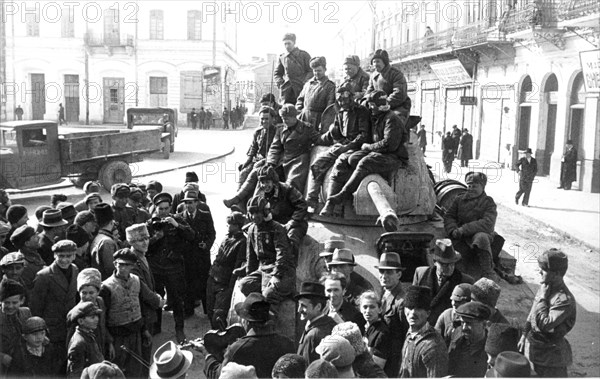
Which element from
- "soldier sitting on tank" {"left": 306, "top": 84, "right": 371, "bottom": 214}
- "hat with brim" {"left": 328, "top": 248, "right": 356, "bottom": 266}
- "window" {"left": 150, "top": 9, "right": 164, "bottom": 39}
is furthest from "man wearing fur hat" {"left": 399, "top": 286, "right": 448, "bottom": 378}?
"window" {"left": 150, "top": 9, "right": 164, "bottom": 39}

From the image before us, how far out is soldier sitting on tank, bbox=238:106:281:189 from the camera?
9961mm

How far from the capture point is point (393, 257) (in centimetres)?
614

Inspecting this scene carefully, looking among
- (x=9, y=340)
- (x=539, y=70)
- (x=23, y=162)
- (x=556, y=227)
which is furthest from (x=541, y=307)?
(x=539, y=70)

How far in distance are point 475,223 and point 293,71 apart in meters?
4.61

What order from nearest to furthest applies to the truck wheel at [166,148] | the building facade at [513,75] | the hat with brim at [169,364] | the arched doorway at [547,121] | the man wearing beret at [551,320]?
the hat with brim at [169,364]
the man wearing beret at [551,320]
the building facade at [513,75]
the arched doorway at [547,121]
the truck wheel at [166,148]

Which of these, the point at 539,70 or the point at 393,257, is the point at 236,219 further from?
the point at 539,70

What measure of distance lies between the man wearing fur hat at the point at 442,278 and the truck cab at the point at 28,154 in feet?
47.1

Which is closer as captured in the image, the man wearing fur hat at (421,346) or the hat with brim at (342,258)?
the man wearing fur hat at (421,346)

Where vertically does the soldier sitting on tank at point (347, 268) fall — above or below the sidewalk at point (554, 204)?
above

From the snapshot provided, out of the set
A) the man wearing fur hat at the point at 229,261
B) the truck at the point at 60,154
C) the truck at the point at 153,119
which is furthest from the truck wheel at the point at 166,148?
the man wearing fur hat at the point at 229,261

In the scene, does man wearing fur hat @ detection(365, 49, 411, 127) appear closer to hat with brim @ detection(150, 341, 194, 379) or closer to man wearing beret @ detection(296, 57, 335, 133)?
man wearing beret @ detection(296, 57, 335, 133)

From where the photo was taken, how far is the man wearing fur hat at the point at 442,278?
6543mm

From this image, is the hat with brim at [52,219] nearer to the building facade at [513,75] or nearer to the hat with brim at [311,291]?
the hat with brim at [311,291]

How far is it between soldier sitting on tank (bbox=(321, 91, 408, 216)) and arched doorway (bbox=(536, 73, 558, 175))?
15.2 meters
